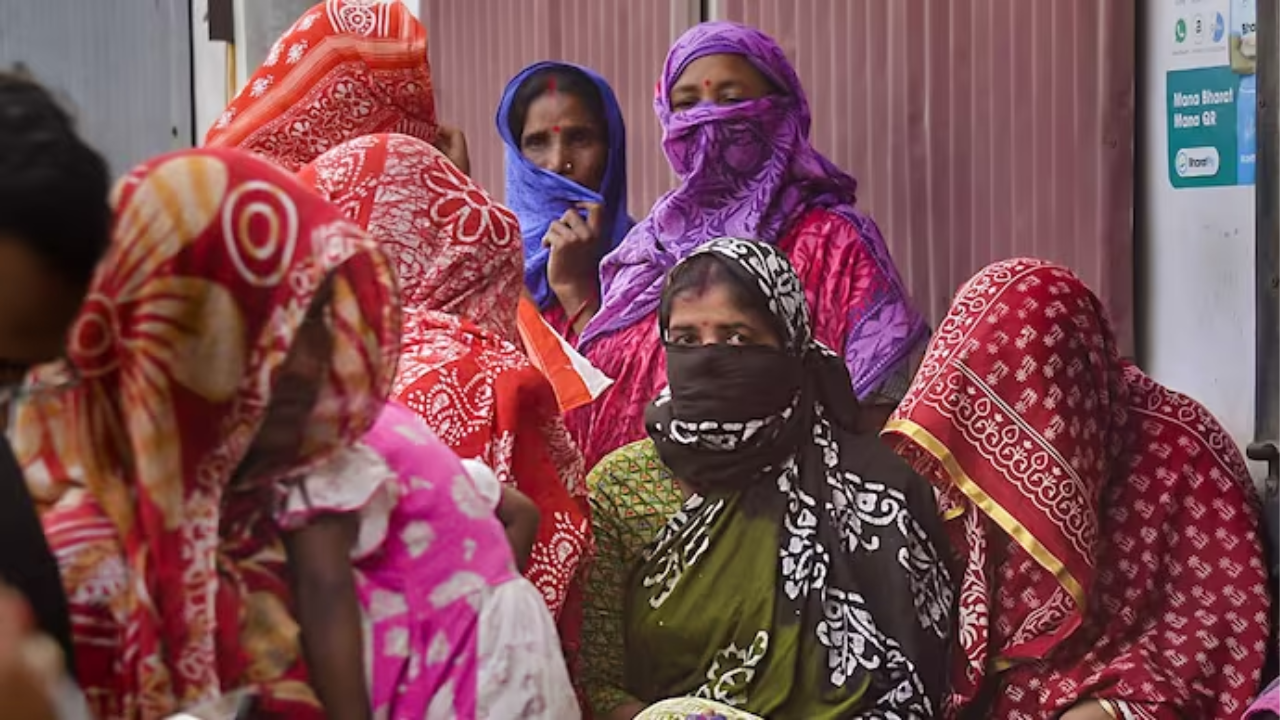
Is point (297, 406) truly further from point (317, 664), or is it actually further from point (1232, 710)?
point (1232, 710)

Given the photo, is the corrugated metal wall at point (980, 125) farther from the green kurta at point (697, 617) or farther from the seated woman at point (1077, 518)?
the green kurta at point (697, 617)

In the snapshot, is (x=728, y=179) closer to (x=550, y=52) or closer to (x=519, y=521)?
(x=519, y=521)

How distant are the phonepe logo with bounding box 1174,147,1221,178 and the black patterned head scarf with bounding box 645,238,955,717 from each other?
90cm

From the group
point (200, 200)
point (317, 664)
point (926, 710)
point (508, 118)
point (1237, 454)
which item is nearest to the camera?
point (200, 200)

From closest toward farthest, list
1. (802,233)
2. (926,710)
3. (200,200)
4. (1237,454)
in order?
(200,200), (926,710), (1237,454), (802,233)

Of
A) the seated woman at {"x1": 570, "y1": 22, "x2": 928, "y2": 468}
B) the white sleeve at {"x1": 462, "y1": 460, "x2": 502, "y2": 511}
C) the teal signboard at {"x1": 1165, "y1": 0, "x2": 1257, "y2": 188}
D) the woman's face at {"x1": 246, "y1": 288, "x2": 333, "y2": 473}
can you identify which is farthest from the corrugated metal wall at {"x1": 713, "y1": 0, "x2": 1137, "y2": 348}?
the woman's face at {"x1": 246, "y1": 288, "x2": 333, "y2": 473}

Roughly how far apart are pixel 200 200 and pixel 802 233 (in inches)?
111

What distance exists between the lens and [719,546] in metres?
3.75

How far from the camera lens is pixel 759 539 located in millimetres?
3760

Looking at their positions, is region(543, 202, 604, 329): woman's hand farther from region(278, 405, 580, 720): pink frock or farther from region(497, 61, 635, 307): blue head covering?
region(278, 405, 580, 720): pink frock

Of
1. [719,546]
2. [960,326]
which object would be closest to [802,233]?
[960,326]

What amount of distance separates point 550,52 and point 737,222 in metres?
2.28

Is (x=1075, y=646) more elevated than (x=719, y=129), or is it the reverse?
(x=719, y=129)

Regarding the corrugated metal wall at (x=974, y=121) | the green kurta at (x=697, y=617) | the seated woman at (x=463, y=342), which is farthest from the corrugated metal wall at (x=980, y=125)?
the seated woman at (x=463, y=342)
